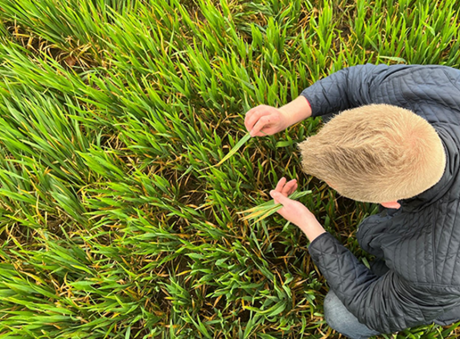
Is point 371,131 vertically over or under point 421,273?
A: over

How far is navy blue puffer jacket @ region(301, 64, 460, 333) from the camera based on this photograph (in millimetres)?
830

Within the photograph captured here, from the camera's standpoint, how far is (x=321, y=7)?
5.17 feet

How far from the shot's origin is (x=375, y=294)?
0.98 meters

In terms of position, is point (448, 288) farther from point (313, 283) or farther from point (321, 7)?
point (321, 7)

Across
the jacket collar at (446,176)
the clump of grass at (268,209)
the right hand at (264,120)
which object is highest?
the right hand at (264,120)

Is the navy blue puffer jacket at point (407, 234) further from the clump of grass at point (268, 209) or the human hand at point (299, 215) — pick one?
the clump of grass at point (268, 209)

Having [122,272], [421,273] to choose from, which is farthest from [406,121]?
[122,272]

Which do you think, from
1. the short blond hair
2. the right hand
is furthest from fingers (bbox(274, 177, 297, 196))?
the short blond hair

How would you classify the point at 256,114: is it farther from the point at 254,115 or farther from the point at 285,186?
the point at 285,186

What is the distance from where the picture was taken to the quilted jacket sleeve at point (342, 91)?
3.66 feet

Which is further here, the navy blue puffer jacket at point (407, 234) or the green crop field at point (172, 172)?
the green crop field at point (172, 172)

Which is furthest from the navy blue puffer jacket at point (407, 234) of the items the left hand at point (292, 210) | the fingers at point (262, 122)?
the fingers at point (262, 122)

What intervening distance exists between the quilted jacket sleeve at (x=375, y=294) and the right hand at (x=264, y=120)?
1.58 ft

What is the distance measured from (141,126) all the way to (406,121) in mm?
1161
